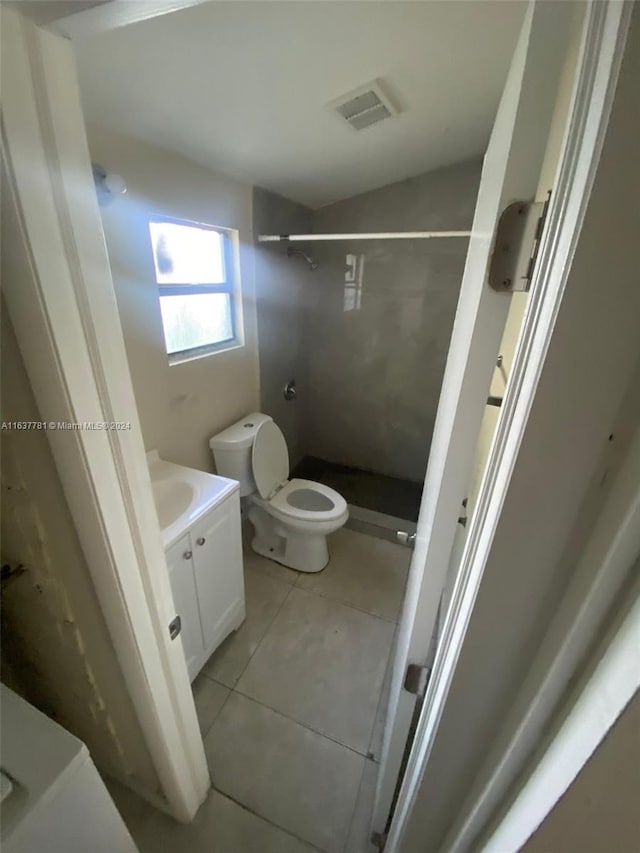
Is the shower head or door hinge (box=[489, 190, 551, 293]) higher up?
the shower head

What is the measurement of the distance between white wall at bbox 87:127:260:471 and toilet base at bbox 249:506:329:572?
48cm

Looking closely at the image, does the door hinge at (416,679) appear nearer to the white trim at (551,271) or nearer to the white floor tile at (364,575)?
the white trim at (551,271)

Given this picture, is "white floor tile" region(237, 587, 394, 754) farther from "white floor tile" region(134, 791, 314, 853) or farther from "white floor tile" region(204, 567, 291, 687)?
"white floor tile" region(134, 791, 314, 853)

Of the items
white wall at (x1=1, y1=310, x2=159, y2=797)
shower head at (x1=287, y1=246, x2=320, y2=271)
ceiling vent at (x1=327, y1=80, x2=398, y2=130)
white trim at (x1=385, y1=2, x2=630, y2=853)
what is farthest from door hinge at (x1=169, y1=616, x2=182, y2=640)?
shower head at (x1=287, y1=246, x2=320, y2=271)

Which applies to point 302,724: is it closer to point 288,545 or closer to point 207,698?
point 207,698

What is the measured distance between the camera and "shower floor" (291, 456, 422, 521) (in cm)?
271

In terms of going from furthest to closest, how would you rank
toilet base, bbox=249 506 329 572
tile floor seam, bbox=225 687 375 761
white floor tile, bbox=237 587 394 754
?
toilet base, bbox=249 506 329 572, white floor tile, bbox=237 587 394 754, tile floor seam, bbox=225 687 375 761

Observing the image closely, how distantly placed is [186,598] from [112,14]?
149 centimetres

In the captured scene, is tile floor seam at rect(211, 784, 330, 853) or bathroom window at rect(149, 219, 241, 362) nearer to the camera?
tile floor seam at rect(211, 784, 330, 853)

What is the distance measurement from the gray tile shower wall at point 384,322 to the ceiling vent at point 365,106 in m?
1.00

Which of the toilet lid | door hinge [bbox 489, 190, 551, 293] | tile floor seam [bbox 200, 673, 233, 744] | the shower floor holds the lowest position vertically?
tile floor seam [bbox 200, 673, 233, 744]

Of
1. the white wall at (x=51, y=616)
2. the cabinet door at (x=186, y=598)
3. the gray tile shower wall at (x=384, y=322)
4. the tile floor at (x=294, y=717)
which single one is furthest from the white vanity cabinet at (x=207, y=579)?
the gray tile shower wall at (x=384, y=322)

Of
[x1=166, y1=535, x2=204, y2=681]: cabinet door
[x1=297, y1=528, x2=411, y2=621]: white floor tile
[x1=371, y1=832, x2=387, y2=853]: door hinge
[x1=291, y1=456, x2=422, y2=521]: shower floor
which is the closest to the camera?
[x1=371, y1=832, x2=387, y2=853]: door hinge

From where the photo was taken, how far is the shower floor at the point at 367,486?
8.89 ft
